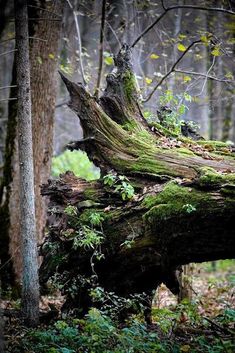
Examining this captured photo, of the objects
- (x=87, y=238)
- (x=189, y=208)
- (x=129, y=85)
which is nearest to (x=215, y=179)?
(x=189, y=208)

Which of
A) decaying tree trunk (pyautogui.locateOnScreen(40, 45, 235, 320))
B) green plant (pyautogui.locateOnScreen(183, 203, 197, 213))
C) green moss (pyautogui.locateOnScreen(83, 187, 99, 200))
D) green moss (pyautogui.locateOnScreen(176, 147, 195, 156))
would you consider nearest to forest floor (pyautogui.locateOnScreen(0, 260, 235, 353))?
decaying tree trunk (pyautogui.locateOnScreen(40, 45, 235, 320))

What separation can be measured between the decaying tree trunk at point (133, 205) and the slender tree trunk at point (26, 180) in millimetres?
347

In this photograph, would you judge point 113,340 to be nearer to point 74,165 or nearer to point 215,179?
point 215,179

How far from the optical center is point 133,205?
546 cm

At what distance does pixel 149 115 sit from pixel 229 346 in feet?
12.9

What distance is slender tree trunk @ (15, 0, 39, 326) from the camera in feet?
18.1

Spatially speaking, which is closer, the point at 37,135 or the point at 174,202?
the point at 174,202

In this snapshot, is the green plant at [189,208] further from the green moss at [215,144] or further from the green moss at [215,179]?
the green moss at [215,144]

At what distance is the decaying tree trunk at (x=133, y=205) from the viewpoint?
5.12 m

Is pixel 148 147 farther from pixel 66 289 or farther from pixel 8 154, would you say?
pixel 8 154

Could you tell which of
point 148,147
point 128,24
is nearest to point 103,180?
point 148,147

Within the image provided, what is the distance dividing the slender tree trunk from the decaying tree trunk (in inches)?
13.6

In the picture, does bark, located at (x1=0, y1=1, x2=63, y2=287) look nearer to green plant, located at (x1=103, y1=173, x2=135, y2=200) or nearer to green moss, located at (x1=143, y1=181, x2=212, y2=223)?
green plant, located at (x1=103, y1=173, x2=135, y2=200)

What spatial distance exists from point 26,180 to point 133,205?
149 cm
